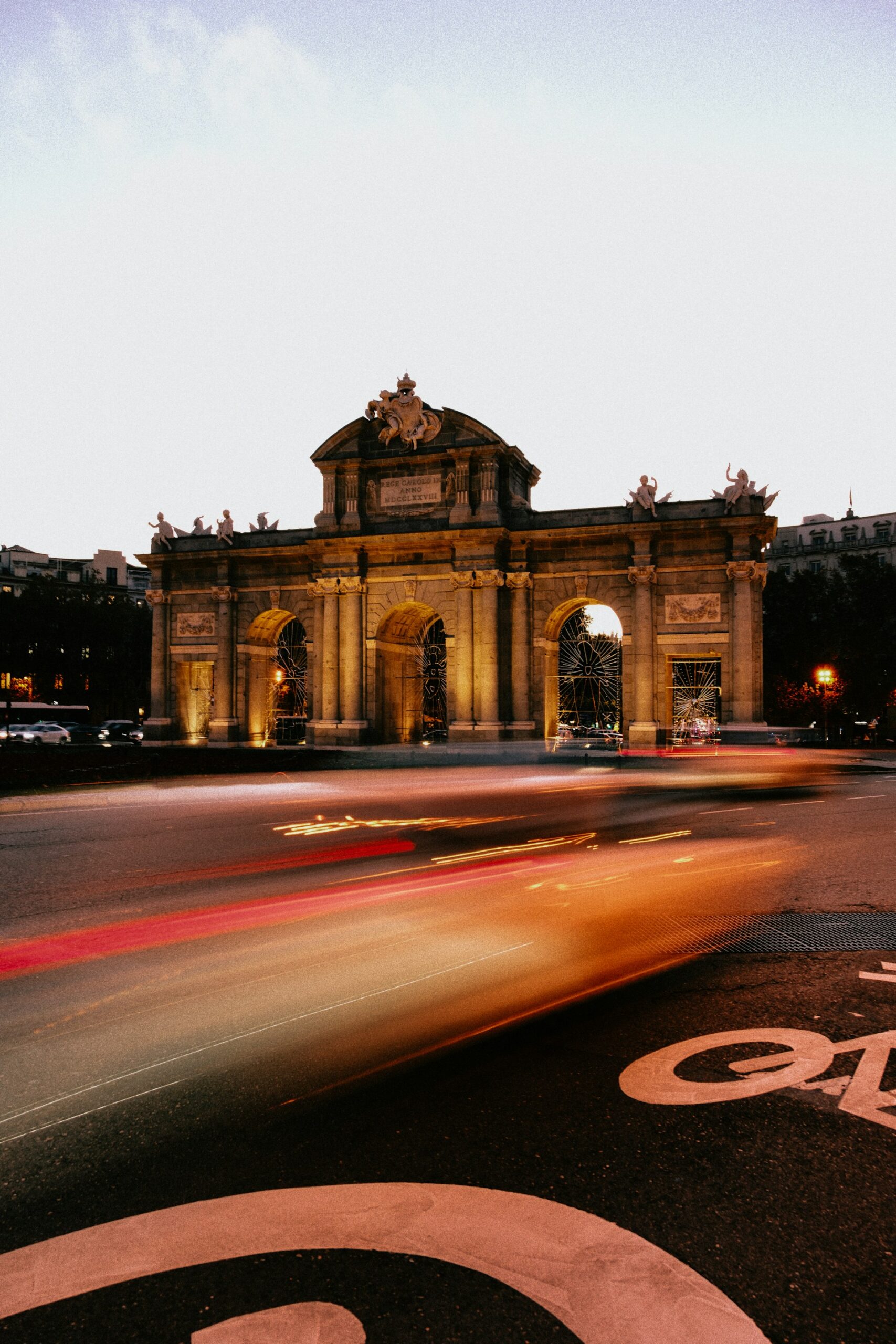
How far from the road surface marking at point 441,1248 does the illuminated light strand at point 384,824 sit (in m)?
9.18

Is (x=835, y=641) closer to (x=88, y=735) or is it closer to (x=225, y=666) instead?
(x=225, y=666)

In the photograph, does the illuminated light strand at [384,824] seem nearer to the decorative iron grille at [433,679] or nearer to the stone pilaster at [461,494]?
the stone pilaster at [461,494]

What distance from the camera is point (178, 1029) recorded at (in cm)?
486

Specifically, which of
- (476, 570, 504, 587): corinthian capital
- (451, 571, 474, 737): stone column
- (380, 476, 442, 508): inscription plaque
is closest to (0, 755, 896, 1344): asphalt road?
(451, 571, 474, 737): stone column

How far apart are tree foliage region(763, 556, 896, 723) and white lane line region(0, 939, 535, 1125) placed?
160 ft

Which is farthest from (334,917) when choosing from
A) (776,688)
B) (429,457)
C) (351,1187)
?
(776,688)

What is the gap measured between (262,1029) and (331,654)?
1234 inches

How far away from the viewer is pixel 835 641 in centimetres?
5403

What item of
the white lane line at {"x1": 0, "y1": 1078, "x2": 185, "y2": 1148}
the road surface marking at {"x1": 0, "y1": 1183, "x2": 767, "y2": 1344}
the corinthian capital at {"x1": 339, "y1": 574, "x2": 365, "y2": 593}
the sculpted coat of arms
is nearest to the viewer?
the road surface marking at {"x1": 0, "y1": 1183, "x2": 767, "y2": 1344}

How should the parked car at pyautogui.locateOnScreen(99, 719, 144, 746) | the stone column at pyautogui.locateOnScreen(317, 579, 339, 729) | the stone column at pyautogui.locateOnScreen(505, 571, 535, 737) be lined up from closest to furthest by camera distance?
1. the stone column at pyautogui.locateOnScreen(505, 571, 535, 737)
2. the stone column at pyautogui.locateOnScreen(317, 579, 339, 729)
3. the parked car at pyautogui.locateOnScreen(99, 719, 144, 746)

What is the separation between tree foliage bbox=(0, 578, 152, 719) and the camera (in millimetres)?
70000

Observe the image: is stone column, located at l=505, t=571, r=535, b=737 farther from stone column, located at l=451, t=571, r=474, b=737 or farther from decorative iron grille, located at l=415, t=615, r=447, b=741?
decorative iron grille, located at l=415, t=615, r=447, b=741

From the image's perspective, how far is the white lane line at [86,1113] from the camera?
3.66 meters

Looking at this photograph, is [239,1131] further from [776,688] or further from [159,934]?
[776,688]
